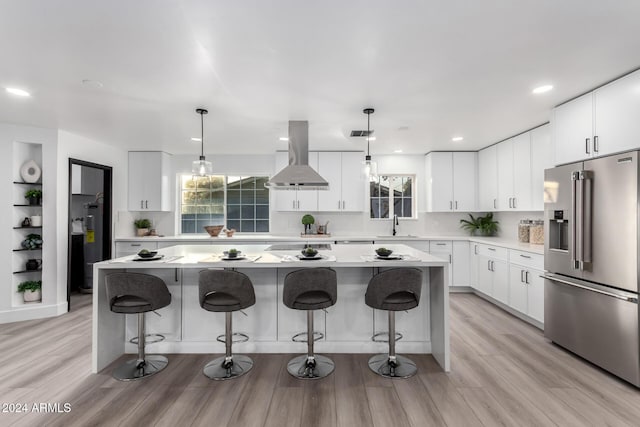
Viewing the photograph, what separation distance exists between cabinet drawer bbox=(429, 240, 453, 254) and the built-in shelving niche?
5.60 m

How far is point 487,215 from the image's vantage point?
18.6 feet

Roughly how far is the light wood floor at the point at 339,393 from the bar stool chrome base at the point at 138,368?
0.23ft

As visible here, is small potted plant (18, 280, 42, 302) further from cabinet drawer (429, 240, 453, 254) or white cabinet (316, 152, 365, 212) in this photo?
cabinet drawer (429, 240, 453, 254)

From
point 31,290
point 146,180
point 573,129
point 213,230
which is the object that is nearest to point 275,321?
point 213,230

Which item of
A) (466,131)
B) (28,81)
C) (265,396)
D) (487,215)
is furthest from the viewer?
(487,215)

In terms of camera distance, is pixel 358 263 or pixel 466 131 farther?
pixel 466 131

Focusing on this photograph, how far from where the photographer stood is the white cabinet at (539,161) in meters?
3.94

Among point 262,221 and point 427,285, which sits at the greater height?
point 262,221

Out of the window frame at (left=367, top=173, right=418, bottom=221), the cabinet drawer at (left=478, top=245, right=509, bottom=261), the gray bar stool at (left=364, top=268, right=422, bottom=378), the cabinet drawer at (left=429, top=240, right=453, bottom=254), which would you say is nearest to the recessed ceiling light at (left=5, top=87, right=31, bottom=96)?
the gray bar stool at (left=364, top=268, right=422, bottom=378)

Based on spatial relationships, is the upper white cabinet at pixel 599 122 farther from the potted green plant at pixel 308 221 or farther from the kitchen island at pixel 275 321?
the potted green plant at pixel 308 221

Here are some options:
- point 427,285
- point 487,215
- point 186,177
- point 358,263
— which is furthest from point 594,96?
point 186,177

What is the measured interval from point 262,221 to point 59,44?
4243mm

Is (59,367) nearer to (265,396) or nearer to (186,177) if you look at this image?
(265,396)

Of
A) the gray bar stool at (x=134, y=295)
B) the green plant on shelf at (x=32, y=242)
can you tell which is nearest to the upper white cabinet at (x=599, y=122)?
the gray bar stool at (x=134, y=295)
